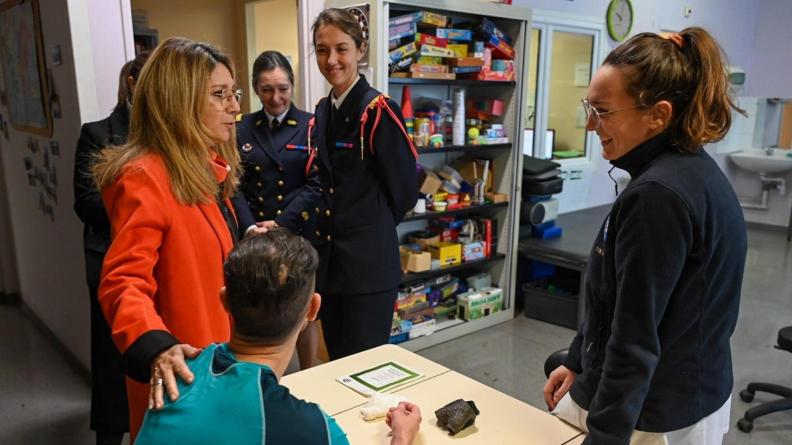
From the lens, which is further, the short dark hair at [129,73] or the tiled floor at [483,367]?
the tiled floor at [483,367]

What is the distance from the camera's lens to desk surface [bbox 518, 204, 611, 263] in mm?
3877

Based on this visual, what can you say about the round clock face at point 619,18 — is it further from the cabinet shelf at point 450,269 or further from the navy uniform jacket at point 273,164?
the navy uniform jacket at point 273,164

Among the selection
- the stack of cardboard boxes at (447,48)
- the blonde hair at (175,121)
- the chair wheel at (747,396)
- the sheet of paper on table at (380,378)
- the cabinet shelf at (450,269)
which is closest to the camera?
the blonde hair at (175,121)

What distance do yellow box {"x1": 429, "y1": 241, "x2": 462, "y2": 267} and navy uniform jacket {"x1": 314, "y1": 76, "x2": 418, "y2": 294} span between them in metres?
1.24

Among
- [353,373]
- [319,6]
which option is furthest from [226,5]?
[353,373]

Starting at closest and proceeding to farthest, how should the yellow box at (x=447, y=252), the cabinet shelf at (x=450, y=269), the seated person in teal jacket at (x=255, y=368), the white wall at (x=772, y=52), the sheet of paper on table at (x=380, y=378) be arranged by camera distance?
1. the seated person in teal jacket at (x=255, y=368)
2. the sheet of paper on table at (x=380, y=378)
3. the cabinet shelf at (x=450, y=269)
4. the yellow box at (x=447, y=252)
5. the white wall at (x=772, y=52)

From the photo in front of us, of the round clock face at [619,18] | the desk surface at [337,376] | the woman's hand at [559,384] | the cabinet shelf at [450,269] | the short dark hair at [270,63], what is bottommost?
the cabinet shelf at [450,269]

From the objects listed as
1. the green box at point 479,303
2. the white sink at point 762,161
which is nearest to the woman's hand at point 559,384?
the green box at point 479,303

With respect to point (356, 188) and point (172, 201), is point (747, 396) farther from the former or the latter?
point (172, 201)

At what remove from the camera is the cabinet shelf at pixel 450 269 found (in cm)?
350

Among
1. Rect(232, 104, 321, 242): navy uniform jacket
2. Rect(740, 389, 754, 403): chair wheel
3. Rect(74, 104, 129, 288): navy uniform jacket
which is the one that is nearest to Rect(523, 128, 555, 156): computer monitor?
Rect(740, 389, 754, 403): chair wheel

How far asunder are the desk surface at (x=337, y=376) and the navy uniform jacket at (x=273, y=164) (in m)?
0.98

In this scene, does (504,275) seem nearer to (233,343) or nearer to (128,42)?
(128,42)

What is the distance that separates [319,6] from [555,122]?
260 cm
